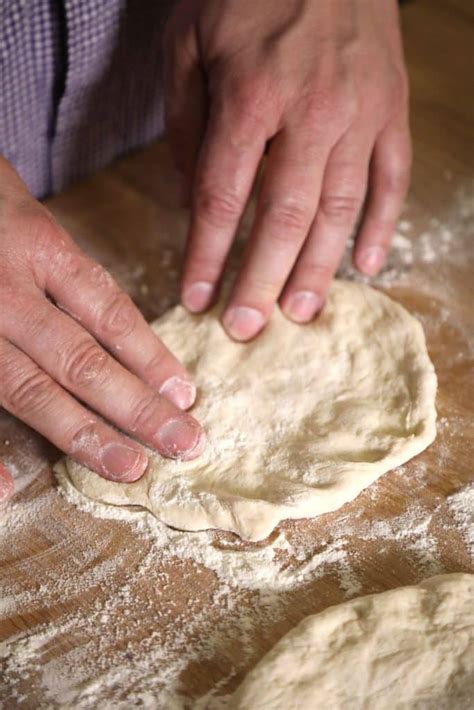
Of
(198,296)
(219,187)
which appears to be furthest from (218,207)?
(198,296)

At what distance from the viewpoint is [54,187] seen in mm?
2100

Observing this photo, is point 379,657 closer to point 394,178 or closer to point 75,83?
point 394,178

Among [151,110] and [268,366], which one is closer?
[268,366]

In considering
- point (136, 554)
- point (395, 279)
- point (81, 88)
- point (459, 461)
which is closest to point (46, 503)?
point (136, 554)

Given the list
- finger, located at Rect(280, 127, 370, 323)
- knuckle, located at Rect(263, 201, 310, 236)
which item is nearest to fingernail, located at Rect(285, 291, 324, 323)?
finger, located at Rect(280, 127, 370, 323)

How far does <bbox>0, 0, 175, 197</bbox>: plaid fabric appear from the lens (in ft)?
5.92

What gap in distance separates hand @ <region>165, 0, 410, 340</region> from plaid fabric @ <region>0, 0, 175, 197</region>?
9.3 inches

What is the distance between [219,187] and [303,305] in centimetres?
29

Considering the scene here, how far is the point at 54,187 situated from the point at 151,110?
33cm

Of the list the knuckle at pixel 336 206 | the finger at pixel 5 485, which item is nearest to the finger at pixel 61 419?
the finger at pixel 5 485

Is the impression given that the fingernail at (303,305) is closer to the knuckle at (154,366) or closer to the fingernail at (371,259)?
the fingernail at (371,259)

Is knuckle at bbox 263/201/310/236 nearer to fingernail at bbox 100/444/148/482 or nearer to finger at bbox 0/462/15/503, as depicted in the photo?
fingernail at bbox 100/444/148/482

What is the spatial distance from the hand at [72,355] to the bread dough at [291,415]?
0.06 m

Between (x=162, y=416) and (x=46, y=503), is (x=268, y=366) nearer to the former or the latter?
(x=162, y=416)
